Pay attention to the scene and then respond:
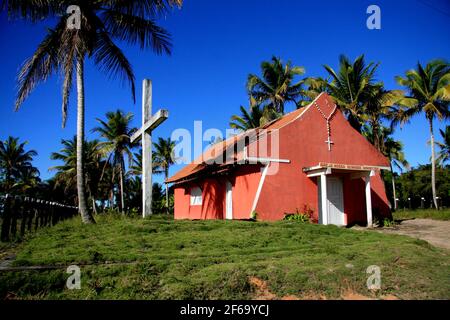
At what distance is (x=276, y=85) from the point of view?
30.6m

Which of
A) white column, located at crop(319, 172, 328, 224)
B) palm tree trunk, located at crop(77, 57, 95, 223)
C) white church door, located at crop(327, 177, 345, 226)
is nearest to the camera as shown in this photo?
palm tree trunk, located at crop(77, 57, 95, 223)

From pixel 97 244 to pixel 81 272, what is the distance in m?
1.77

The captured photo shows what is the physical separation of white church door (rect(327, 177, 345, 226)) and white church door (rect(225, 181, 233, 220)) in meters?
4.25

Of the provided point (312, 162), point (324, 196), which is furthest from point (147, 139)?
point (312, 162)

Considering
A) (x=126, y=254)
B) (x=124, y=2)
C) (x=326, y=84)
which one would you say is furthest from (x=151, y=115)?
(x=326, y=84)

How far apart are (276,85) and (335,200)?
18144mm

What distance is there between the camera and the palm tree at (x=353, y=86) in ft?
78.0

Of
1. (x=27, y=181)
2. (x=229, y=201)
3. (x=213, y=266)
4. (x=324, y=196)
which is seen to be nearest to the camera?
(x=213, y=266)

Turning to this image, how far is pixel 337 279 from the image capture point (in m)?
4.68

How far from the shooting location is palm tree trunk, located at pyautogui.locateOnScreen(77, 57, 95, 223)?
10.1 m

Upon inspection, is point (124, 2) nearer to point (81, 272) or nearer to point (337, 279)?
point (81, 272)

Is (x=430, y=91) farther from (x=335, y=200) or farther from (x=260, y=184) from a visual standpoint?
(x=260, y=184)

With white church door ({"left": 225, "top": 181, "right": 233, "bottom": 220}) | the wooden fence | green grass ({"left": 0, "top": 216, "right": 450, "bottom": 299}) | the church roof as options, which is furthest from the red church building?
the wooden fence

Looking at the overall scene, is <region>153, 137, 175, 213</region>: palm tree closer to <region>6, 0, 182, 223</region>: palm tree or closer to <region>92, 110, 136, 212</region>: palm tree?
<region>92, 110, 136, 212</region>: palm tree
